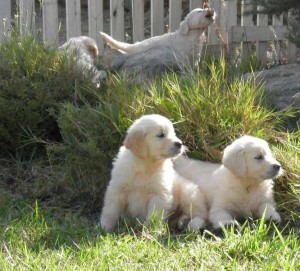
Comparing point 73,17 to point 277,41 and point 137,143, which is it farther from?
point 137,143

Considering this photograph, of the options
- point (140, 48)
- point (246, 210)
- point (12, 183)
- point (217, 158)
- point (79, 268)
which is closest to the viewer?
point (79, 268)

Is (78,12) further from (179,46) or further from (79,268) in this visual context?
(79,268)

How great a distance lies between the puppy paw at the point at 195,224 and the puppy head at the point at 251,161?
1.45 ft

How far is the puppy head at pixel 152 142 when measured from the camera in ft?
17.7

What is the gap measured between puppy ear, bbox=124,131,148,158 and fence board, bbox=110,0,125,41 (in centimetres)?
563

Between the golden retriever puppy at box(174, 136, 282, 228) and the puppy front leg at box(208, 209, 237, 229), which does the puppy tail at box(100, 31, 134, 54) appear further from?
the puppy front leg at box(208, 209, 237, 229)

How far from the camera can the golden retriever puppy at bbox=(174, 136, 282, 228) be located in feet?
17.9

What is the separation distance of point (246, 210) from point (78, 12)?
565cm

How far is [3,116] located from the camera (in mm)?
6867

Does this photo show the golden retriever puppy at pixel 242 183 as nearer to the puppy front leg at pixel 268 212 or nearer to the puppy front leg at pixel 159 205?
the puppy front leg at pixel 268 212

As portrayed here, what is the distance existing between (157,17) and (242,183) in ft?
19.3

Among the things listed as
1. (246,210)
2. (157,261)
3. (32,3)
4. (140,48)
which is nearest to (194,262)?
(157,261)

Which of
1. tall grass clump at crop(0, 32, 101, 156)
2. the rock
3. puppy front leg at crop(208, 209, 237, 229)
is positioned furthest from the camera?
the rock

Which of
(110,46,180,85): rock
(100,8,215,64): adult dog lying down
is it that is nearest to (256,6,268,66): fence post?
(100,8,215,64): adult dog lying down
